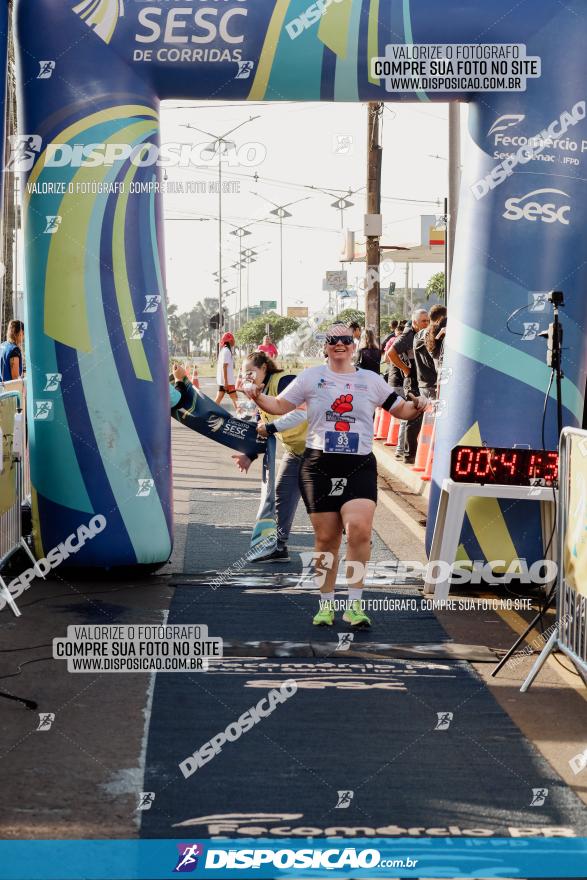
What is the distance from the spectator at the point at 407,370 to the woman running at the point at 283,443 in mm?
6999

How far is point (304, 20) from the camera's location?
9555mm

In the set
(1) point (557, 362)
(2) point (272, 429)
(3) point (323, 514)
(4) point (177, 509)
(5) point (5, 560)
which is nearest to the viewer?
(1) point (557, 362)

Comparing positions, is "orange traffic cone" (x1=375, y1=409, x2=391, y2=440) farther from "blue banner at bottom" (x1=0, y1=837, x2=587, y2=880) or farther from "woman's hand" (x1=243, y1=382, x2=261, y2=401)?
"blue banner at bottom" (x1=0, y1=837, x2=587, y2=880)

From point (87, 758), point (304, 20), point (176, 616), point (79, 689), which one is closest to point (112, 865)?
point (87, 758)

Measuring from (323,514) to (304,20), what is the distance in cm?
387

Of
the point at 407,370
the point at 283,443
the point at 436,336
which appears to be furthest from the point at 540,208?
the point at 407,370

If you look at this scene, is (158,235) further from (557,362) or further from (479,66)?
(557,362)

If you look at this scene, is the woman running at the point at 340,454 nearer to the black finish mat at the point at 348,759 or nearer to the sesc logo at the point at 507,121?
the black finish mat at the point at 348,759

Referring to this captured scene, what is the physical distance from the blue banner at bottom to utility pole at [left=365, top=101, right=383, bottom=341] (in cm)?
1960

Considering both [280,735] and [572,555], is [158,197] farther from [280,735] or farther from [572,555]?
[280,735]

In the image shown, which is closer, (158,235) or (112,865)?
(112,865)

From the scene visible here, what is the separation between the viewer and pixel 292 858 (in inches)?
184

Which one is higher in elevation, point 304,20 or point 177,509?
point 304,20

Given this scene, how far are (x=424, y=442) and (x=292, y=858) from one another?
1253cm
